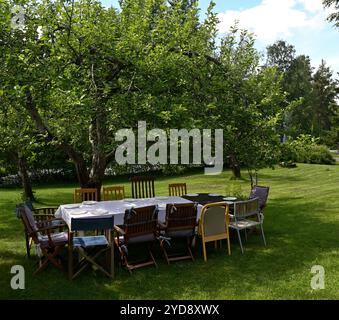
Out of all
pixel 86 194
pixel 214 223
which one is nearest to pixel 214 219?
pixel 214 223

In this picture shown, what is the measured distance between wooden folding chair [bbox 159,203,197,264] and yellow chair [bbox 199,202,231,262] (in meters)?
0.19

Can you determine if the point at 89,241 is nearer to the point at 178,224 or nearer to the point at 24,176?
the point at 178,224

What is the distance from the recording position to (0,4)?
726cm

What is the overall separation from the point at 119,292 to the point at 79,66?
5.07 m

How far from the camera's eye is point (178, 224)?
6805 millimetres

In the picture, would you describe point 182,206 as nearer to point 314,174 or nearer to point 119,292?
point 119,292

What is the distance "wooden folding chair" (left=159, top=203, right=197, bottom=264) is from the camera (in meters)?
6.73

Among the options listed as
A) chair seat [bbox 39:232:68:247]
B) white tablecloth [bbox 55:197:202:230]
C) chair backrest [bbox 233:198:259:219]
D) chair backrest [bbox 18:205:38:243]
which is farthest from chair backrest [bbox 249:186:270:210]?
chair backrest [bbox 18:205:38:243]

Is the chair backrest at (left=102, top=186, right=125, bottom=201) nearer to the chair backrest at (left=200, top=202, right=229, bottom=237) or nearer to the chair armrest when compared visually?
the chair armrest

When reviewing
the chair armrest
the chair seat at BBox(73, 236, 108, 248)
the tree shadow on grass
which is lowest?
the tree shadow on grass

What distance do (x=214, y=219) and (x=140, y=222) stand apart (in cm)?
151

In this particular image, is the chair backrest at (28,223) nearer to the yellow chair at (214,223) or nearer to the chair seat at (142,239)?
the chair seat at (142,239)

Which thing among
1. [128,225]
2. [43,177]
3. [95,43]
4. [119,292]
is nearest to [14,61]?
[95,43]

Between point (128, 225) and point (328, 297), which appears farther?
point (128, 225)
